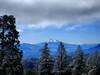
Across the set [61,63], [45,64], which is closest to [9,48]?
[45,64]

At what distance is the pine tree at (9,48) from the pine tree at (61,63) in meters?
43.3

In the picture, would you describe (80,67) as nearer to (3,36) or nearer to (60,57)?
(60,57)

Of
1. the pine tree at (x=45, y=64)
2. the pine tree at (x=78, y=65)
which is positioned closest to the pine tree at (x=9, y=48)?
the pine tree at (x=45, y=64)

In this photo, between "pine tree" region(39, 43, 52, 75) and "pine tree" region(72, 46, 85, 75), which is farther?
"pine tree" region(72, 46, 85, 75)

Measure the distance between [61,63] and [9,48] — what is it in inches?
1928

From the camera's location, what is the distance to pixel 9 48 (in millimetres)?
35438

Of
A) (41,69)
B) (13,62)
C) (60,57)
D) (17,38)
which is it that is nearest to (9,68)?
(13,62)

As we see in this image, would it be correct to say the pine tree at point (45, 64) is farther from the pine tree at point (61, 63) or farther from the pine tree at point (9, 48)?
the pine tree at point (9, 48)

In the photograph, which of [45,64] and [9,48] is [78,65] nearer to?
[45,64]

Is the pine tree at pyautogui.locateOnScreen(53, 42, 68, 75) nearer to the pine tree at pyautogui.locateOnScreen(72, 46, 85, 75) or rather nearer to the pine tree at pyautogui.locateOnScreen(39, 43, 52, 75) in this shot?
the pine tree at pyautogui.locateOnScreen(72, 46, 85, 75)

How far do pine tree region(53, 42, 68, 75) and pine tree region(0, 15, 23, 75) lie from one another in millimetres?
43327

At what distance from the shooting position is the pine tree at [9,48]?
115 feet

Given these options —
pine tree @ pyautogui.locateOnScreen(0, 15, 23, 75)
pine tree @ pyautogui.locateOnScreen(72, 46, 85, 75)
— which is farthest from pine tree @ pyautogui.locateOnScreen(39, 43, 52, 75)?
pine tree @ pyautogui.locateOnScreen(0, 15, 23, 75)

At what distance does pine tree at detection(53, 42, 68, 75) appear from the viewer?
3160 inches
